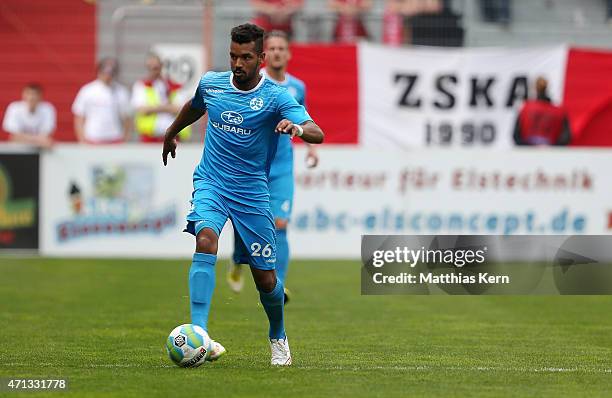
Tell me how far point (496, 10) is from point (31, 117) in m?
8.04

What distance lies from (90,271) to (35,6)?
884 cm

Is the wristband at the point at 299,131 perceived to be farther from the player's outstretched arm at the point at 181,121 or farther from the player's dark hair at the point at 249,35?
the player's outstretched arm at the point at 181,121

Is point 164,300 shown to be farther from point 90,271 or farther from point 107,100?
point 107,100

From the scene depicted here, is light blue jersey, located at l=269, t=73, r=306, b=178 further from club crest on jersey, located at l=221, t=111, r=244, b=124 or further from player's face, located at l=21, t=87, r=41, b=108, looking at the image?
player's face, located at l=21, t=87, r=41, b=108

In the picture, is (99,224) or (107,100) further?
(107,100)

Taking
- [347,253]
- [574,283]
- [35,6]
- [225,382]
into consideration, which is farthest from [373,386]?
[35,6]

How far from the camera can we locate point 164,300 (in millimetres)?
13531

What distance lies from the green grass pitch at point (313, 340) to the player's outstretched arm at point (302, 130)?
1454 millimetres

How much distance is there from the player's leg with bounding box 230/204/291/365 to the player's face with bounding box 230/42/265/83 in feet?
2.89

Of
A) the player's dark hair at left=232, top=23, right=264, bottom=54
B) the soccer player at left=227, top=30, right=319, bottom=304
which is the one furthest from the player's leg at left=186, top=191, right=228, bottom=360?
the soccer player at left=227, top=30, right=319, bottom=304

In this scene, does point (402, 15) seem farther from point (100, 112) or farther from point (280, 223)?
point (280, 223)

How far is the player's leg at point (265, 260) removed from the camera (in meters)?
8.69

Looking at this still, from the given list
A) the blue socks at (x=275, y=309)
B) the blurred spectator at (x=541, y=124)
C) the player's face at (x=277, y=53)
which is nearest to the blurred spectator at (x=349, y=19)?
the blurred spectator at (x=541, y=124)

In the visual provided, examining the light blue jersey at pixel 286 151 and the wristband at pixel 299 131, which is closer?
the wristband at pixel 299 131
